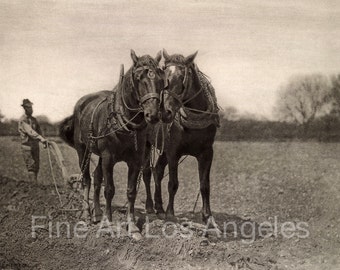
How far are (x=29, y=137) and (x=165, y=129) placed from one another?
3.31ft

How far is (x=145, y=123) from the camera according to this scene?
3.35m

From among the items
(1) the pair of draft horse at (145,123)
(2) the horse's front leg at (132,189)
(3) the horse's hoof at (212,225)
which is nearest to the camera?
(1) the pair of draft horse at (145,123)

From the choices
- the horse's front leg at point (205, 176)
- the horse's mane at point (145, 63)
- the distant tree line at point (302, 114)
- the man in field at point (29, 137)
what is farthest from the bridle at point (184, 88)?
the man in field at point (29, 137)

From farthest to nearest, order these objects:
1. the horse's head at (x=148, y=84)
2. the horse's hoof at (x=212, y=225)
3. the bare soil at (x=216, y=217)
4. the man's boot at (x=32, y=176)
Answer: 1. the man's boot at (x=32, y=176)
2. the horse's hoof at (x=212, y=225)
3. the bare soil at (x=216, y=217)
4. the horse's head at (x=148, y=84)

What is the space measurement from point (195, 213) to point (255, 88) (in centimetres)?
107

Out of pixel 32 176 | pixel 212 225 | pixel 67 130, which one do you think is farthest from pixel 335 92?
pixel 32 176

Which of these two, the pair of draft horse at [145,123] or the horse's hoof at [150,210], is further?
the horse's hoof at [150,210]

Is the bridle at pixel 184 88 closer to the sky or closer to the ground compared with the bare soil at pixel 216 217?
closer to the sky

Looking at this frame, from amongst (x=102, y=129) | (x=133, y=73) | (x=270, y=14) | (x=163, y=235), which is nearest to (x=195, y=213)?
(x=163, y=235)

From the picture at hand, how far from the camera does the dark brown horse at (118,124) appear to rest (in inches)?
125

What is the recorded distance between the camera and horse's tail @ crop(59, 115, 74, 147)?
12.7 feet

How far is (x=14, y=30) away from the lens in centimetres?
360

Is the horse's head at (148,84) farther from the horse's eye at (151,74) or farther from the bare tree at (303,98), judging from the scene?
the bare tree at (303,98)

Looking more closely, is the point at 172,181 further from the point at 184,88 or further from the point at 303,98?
the point at 303,98
